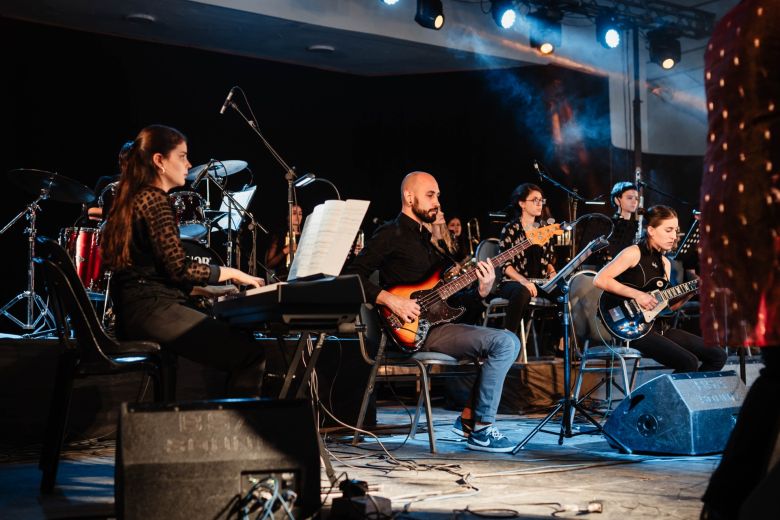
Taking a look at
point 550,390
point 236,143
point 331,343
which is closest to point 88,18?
point 236,143

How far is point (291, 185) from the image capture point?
548cm

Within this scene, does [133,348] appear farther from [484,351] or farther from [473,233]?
[473,233]

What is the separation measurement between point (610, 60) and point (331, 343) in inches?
283

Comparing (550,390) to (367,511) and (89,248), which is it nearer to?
(89,248)

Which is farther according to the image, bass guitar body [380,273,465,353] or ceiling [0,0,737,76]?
ceiling [0,0,737,76]

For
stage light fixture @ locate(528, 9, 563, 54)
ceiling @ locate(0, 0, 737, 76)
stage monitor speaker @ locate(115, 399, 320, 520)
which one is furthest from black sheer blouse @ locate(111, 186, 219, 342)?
stage light fixture @ locate(528, 9, 563, 54)

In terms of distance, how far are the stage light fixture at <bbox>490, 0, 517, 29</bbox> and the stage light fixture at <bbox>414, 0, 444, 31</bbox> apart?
2.31 feet

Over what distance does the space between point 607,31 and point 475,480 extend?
24.7 ft

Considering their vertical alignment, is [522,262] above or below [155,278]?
above

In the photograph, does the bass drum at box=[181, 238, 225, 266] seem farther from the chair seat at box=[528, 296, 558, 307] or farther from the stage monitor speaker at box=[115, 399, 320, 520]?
the stage monitor speaker at box=[115, 399, 320, 520]

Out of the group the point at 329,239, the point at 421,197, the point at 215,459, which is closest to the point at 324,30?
the point at 421,197

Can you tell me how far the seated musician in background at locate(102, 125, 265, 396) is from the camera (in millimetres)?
3406

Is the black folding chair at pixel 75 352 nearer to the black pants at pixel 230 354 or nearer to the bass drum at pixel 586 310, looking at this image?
the black pants at pixel 230 354

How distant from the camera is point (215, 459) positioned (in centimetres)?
251
